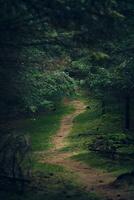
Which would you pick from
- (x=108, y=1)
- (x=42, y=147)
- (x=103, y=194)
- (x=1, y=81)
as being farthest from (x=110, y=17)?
(x=42, y=147)

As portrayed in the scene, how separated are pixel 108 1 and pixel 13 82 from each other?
6038 millimetres

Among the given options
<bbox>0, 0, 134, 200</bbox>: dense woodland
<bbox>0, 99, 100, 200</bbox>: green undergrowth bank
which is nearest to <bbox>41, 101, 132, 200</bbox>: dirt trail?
<bbox>0, 99, 100, 200</bbox>: green undergrowth bank

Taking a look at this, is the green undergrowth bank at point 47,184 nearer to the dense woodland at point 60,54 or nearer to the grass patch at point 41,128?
the grass patch at point 41,128

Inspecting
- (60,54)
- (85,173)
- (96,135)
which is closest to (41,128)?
(96,135)

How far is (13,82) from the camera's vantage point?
55.9ft

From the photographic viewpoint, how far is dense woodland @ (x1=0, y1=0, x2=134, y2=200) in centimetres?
1220

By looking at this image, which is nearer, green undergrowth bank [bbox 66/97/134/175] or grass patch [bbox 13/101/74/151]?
green undergrowth bank [bbox 66/97/134/175]

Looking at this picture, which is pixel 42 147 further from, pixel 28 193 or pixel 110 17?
pixel 110 17

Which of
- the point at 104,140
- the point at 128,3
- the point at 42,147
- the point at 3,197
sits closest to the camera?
the point at 128,3

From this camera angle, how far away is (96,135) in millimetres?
27016

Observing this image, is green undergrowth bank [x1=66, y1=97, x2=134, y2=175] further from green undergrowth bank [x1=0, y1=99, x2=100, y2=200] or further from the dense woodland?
green undergrowth bank [x1=0, y1=99, x2=100, y2=200]

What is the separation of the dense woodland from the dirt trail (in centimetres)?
156

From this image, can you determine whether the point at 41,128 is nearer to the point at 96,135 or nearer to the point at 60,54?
the point at 96,135

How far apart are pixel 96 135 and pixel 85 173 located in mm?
6941
